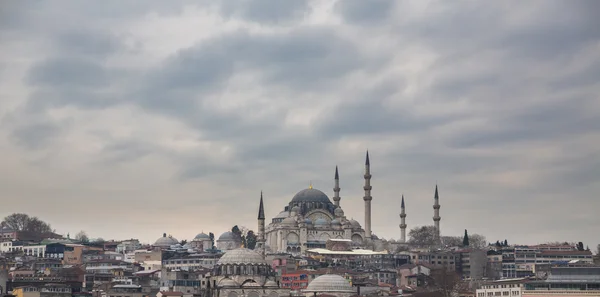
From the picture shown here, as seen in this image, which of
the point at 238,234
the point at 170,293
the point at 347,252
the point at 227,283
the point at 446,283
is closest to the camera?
the point at 227,283

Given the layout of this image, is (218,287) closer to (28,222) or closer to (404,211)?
(404,211)

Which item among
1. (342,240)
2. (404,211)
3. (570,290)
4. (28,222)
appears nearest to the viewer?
(570,290)

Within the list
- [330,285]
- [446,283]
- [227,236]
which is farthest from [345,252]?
[330,285]

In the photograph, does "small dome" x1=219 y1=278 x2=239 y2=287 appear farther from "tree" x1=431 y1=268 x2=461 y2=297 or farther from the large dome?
the large dome

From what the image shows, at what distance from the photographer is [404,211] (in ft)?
373

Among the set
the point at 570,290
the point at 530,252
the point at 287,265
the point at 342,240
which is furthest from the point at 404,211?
the point at 570,290

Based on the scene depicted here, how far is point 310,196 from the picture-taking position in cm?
11531

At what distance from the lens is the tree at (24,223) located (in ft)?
417

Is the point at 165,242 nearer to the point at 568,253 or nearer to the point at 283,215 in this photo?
the point at 283,215

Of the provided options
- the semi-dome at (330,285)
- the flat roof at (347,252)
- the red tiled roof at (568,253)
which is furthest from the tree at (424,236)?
the semi-dome at (330,285)

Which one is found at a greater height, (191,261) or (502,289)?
(191,261)

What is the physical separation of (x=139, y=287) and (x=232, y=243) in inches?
1534

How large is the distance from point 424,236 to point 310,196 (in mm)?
12180

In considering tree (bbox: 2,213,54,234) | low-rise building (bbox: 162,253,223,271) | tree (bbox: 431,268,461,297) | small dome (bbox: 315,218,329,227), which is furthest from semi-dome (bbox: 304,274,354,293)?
tree (bbox: 2,213,54,234)
